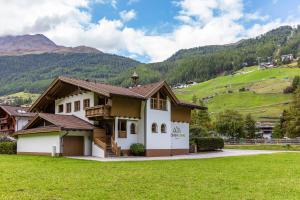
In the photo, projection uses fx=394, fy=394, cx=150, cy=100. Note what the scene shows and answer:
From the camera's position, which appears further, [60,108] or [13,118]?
[13,118]

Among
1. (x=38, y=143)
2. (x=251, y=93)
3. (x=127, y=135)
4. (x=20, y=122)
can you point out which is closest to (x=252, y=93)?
(x=251, y=93)

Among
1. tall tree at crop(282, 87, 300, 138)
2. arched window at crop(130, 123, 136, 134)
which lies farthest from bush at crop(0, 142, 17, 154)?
tall tree at crop(282, 87, 300, 138)

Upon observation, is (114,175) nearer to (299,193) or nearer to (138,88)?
(299,193)

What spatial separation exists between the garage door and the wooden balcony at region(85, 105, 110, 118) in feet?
7.70

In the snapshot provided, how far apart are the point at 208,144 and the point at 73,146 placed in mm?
18498

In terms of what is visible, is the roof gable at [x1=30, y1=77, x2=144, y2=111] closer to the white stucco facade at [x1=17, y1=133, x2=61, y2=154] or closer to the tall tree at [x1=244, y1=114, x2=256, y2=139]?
the white stucco facade at [x1=17, y1=133, x2=61, y2=154]

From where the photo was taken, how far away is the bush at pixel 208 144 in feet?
153

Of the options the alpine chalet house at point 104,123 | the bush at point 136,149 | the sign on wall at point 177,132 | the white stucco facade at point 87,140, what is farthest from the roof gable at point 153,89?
the white stucco facade at point 87,140

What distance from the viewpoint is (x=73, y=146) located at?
115ft

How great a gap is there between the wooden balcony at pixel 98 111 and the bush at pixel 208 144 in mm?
15454

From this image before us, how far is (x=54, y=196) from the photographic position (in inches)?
463

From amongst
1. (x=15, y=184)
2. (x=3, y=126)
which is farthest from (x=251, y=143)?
(x=15, y=184)

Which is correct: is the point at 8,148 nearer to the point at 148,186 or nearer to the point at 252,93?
the point at 148,186

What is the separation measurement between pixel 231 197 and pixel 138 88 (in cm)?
2868
